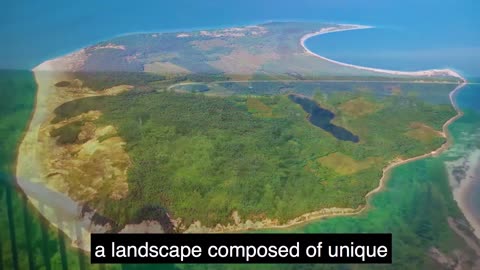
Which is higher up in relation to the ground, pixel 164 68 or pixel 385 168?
pixel 164 68

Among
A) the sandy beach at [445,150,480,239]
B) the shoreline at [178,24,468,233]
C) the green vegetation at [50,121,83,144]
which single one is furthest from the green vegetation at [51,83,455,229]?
the sandy beach at [445,150,480,239]

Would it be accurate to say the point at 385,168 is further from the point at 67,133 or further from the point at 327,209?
the point at 67,133

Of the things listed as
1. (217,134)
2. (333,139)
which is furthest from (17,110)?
(333,139)

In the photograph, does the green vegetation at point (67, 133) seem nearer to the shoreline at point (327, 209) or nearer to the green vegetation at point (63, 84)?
the shoreline at point (327, 209)

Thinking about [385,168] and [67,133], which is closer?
[67,133]

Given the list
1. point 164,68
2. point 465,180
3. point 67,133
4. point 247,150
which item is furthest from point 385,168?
point 67,133

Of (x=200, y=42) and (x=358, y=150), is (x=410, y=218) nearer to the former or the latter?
(x=358, y=150)
